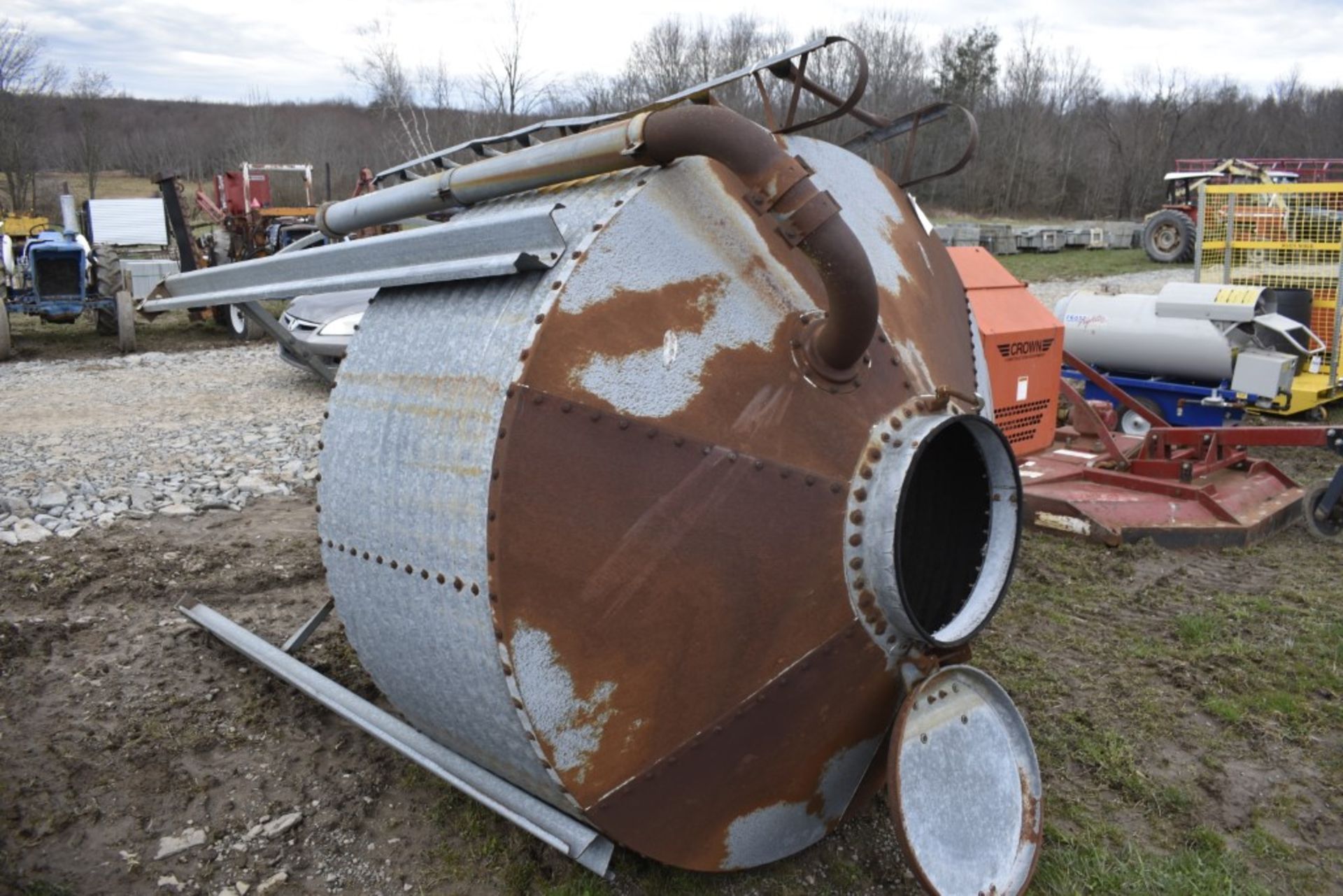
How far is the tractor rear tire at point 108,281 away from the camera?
1293 centimetres

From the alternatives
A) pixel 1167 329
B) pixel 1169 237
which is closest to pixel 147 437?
pixel 1167 329

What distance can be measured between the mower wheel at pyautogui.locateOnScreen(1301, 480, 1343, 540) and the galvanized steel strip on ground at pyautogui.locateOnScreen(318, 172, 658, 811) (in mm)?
5290

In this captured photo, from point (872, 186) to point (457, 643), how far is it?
1.92 m

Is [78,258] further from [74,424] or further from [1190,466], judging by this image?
[1190,466]

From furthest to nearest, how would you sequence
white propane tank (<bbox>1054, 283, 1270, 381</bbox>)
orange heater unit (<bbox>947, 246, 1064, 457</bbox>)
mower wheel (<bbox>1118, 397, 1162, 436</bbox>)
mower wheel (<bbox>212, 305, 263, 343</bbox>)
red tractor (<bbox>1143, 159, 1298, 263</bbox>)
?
red tractor (<bbox>1143, 159, 1298, 263</bbox>) → mower wheel (<bbox>212, 305, 263, 343</bbox>) → mower wheel (<bbox>1118, 397, 1162, 436</bbox>) → white propane tank (<bbox>1054, 283, 1270, 381</bbox>) → orange heater unit (<bbox>947, 246, 1064, 457</bbox>)

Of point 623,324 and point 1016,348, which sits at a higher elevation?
point 623,324

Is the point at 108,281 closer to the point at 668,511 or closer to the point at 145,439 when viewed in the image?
the point at 145,439

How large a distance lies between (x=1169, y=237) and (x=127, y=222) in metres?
22.0

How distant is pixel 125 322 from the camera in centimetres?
1257

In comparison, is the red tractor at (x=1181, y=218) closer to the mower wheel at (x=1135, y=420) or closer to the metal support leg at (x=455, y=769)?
the mower wheel at (x=1135, y=420)

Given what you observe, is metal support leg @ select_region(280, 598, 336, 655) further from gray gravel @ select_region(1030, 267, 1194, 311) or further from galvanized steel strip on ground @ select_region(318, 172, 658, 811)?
gray gravel @ select_region(1030, 267, 1194, 311)

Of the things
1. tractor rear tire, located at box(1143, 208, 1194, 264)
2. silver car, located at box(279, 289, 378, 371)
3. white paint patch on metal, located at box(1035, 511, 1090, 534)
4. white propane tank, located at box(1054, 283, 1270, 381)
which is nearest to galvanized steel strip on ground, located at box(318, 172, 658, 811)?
white paint patch on metal, located at box(1035, 511, 1090, 534)

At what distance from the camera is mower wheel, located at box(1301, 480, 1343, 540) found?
5.95 m

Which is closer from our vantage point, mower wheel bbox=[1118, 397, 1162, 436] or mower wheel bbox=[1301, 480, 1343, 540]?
mower wheel bbox=[1301, 480, 1343, 540]
